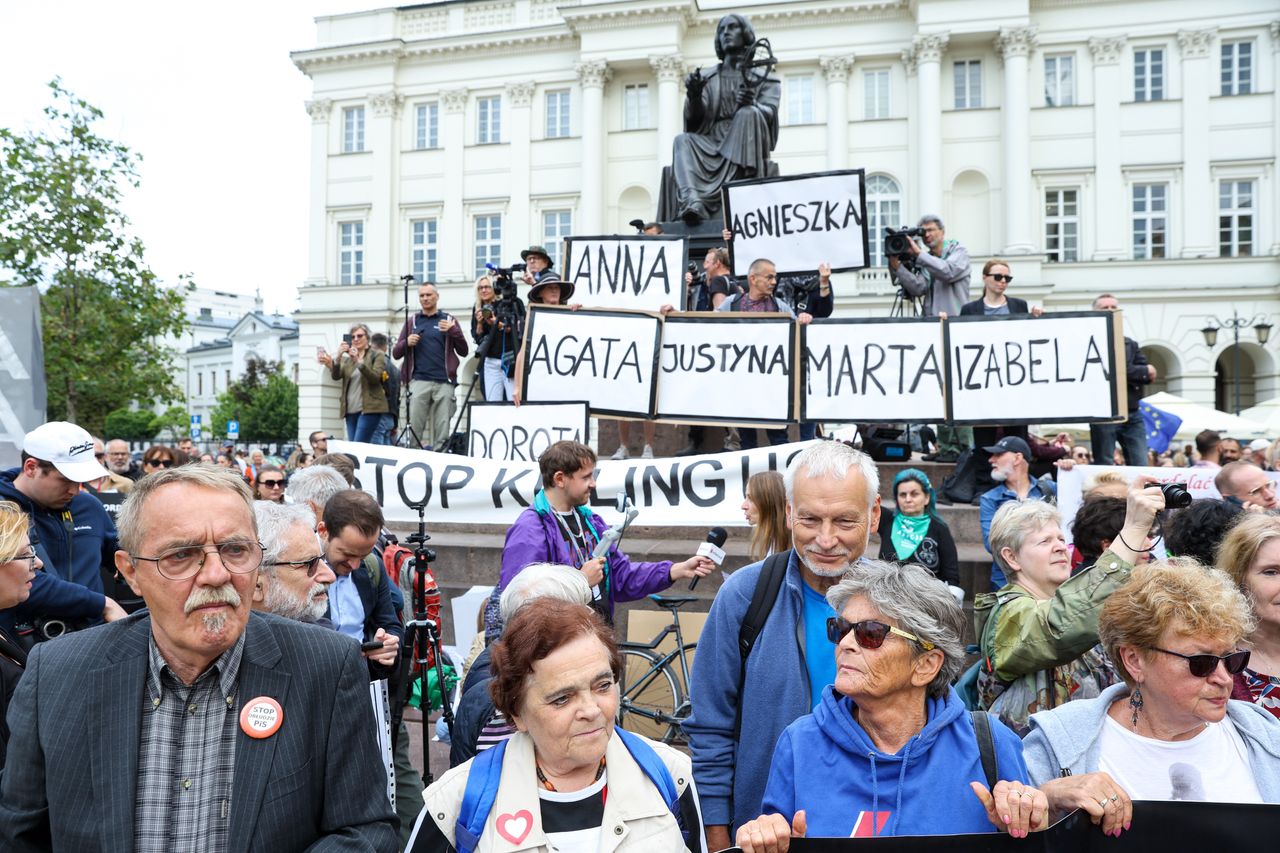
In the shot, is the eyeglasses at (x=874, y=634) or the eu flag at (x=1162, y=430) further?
the eu flag at (x=1162, y=430)

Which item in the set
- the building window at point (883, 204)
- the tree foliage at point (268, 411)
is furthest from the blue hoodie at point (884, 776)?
the tree foliage at point (268, 411)

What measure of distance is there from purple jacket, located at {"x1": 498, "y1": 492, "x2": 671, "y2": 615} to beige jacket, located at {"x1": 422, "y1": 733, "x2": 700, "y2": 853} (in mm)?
1505

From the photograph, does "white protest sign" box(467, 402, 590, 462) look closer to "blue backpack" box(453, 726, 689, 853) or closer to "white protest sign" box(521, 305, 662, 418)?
"white protest sign" box(521, 305, 662, 418)

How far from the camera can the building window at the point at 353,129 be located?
134 feet

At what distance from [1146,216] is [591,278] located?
1250 inches

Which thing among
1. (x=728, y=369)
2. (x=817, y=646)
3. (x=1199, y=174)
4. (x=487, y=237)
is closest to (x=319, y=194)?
(x=487, y=237)

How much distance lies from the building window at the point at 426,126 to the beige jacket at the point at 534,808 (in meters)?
41.0

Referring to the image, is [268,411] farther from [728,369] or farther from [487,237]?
[728,369]

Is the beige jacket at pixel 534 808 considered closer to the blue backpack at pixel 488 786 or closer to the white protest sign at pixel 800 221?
the blue backpack at pixel 488 786

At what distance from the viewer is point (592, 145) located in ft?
124

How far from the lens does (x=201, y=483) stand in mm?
2109

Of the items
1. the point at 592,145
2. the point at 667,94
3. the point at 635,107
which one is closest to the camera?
the point at 667,94

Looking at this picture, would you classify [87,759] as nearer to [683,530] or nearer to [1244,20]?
[683,530]

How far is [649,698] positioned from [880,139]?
113 ft
